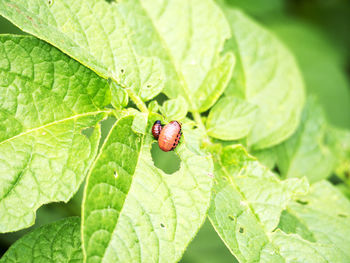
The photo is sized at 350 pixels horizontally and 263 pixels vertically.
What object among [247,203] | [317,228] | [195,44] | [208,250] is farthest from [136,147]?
[208,250]

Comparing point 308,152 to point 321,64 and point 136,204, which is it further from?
point 321,64

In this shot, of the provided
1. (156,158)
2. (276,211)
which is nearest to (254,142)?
(276,211)

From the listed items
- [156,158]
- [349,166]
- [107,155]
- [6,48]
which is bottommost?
[156,158]

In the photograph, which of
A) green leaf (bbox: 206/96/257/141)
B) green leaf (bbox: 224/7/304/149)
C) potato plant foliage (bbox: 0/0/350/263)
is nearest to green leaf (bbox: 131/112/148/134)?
potato plant foliage (bbox: 0/0/350/263)

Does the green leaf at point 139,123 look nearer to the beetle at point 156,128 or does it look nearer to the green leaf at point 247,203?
the beetle at point 156,128

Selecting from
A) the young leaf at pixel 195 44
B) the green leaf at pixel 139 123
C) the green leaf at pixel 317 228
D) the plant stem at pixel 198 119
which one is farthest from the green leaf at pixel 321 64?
the green leaf at pixel 139 123

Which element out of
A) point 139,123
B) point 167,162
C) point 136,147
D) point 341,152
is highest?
point 139,123

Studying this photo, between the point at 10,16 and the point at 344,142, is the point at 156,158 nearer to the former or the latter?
the point at 344,142
